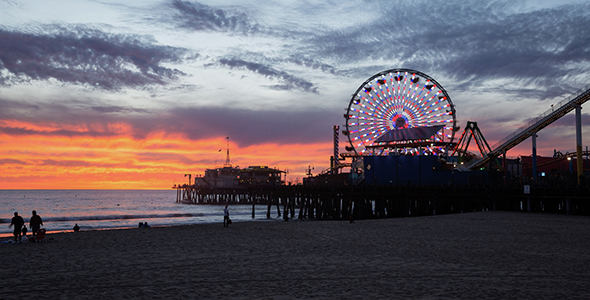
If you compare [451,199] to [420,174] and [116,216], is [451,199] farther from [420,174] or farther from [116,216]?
[116,216]

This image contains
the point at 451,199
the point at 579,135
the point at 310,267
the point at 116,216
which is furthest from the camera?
the point at 116,216

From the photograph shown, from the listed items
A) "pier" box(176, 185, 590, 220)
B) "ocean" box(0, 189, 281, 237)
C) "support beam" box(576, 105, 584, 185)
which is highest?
"support beam" box(576, 105, 584, 185)

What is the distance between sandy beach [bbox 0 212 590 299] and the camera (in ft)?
32.3

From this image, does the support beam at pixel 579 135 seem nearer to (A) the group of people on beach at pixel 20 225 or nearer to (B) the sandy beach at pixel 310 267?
(B) the sandy beach at pixel 310 267

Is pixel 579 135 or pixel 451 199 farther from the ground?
pixel 579 135

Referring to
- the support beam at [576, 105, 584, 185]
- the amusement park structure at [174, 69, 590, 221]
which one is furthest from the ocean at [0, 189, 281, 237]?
the support beam at [576, 105, 584, 185]

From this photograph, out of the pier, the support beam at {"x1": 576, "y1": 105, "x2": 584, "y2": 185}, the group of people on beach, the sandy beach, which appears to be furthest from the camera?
the support beam at {"x1": 576, "y1": 105, "x2": 584, "y2": 185}

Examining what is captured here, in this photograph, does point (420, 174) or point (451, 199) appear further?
point (420, 174)

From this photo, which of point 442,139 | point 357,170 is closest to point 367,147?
point 357,170

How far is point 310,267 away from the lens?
12992mm

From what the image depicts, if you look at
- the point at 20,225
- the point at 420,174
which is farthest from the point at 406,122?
the point at 20,225

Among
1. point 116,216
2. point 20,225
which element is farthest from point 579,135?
point 116,216

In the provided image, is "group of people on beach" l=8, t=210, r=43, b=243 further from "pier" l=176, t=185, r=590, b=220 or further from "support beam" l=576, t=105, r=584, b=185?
"support beam" l=576, t=105, r=584, b=185

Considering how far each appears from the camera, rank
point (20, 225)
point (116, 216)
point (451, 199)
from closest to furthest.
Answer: point (20, 225), point (451, 199), point (116, 216)
